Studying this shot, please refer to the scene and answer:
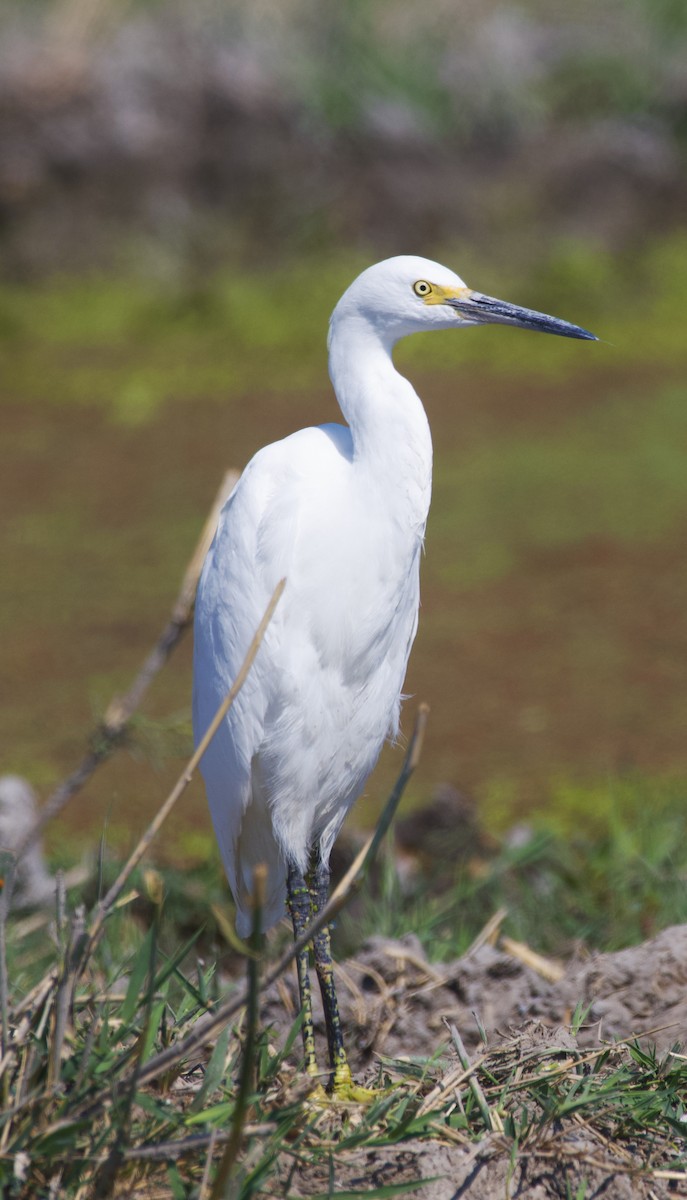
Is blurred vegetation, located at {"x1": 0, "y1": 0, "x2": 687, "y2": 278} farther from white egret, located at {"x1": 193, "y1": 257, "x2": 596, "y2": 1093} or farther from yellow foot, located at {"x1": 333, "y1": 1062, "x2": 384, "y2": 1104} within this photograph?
yellow foot, located at {"x1": 333, "y1": 1062, "x2": 384, "y2": 1104}

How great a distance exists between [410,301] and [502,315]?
0.50 feet

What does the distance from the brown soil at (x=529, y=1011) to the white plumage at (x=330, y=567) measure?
35 centimetres

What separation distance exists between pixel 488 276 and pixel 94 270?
7.96 feet

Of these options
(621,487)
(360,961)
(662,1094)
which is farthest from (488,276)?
(662,1094)

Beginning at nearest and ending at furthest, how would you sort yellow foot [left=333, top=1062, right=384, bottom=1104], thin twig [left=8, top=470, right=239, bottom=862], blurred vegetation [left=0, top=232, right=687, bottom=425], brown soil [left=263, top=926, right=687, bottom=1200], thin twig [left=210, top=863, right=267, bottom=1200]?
thin twig [left=210, top=863, right=267, bottom=1200], brown soil [left=263, top=926, right=687, bottom=1200], yellow foot [left=333, top=1062, right=384, bottom=1104], thin twig [left=8, top=470, right=239, bottom=862], blurred vegetation [left=0, top=232, right=687, bottom=425]

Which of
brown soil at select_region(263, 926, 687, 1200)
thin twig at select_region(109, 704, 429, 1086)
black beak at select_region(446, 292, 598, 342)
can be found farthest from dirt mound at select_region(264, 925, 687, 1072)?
black beak at select_region(446, 292, 598, 342)

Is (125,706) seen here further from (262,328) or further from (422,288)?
(262,328)

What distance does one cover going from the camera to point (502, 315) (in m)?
2.09

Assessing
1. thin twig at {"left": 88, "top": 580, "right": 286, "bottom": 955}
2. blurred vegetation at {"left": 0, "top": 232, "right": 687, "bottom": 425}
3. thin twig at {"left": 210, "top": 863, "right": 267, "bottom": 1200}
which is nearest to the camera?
thin twig at {"left": 210, "top": 863, "right": 267, "bottom": 1200}

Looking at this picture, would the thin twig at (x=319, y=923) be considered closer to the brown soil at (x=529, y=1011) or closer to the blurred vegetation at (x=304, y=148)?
the brown soil at (x=529, y=1011)

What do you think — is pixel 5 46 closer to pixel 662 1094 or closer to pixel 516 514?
pixel 516 514

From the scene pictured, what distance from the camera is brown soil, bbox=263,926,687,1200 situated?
1697mm

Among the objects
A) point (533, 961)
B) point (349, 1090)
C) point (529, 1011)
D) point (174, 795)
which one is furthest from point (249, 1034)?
point (533, 961)

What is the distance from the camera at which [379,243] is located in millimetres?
8203
